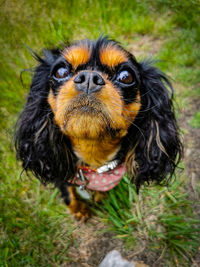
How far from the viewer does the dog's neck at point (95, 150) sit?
4.24 feet

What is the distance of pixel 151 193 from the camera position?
1816 mm

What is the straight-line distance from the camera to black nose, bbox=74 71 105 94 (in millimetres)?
938

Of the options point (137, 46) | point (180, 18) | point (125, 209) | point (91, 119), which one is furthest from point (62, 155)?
point (180, 18)

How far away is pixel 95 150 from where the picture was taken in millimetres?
1342

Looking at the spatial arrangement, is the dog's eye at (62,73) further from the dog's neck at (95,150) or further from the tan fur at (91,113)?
the dog's neck at (95,150)

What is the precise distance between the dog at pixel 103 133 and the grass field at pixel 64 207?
11.8 inches

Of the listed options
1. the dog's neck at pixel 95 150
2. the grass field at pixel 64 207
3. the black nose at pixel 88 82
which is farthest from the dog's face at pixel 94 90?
the grass field at pixel 64 207

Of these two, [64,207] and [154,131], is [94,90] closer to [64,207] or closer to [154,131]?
[154,131]

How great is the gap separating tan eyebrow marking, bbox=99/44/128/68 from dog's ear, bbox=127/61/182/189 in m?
0.30

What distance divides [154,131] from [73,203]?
913 millimetres

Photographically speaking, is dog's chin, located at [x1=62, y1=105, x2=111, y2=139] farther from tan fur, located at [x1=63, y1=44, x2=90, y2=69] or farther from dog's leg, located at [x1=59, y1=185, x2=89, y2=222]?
dog's leg, located at [x1=59, y1=185, x2=89, y2=222]

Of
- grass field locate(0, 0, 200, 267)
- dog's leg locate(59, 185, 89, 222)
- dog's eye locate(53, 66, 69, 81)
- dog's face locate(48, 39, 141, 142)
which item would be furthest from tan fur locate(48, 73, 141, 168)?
dog's leg locate(59, 185, 89, 222)

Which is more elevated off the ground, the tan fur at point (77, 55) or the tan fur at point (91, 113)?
the tan fur at point (77, 55)

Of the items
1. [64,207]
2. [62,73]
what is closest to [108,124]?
[62,73]
